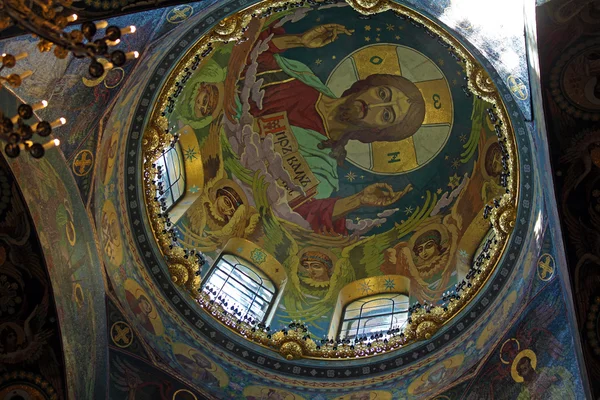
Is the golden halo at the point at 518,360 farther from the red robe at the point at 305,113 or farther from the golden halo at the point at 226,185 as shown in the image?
the golden halo at the point at 226,185

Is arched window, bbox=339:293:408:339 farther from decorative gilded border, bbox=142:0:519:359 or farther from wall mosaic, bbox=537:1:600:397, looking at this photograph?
wall mosaic, bbox=537:1:600:397

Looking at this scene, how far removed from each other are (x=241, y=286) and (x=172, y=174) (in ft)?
7.56

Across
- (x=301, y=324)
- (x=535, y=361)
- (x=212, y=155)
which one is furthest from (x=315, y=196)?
(x=535, y=361)

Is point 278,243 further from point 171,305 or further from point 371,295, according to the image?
point 171,305

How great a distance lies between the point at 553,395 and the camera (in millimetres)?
10734

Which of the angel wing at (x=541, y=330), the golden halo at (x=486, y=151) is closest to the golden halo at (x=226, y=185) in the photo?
the golden halo at (x=486, y=151)

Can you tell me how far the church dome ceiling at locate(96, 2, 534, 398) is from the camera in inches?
483

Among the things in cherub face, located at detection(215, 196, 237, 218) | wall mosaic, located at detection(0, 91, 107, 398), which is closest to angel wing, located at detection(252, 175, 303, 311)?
cherub face, located at detection(215, 196, 237, 218)

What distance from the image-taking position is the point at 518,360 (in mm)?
11398

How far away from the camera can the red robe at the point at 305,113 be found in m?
15.7

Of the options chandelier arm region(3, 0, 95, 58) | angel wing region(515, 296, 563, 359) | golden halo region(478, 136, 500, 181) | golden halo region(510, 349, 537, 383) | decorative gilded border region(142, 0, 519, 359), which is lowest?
chandelier arm region(3, 0, 95, 58)

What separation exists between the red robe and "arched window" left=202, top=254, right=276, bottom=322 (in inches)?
61.8

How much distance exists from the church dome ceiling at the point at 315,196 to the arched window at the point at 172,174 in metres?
0.06

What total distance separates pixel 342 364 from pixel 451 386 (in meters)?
1.77
